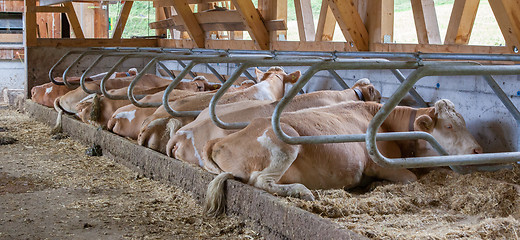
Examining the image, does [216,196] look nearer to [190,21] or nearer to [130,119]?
[130,119]

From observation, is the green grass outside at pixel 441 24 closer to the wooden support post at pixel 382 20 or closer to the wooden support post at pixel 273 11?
the wooden support post at pixel 273 11

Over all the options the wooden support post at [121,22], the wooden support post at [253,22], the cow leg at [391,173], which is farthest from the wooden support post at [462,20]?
the wooden support post at [121,22]

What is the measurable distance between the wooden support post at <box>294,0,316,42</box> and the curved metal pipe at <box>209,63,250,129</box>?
390 cm

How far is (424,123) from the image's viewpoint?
4.99 m

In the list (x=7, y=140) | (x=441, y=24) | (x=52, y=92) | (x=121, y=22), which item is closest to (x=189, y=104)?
(x=7, y=140)

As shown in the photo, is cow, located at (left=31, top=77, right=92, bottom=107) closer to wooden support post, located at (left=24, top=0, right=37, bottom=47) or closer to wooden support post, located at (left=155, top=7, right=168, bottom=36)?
wooden support post, located at (left=24, top=0, right=37, bottom=47)

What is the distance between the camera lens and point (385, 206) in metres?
3.89

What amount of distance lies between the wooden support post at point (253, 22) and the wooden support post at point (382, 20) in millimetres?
2572

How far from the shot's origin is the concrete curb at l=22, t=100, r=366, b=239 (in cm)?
346

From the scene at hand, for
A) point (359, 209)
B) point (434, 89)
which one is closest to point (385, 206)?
point (359, 209)

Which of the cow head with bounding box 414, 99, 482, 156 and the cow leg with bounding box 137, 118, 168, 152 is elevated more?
the cow head with bounding box 414, 99, 482, 156

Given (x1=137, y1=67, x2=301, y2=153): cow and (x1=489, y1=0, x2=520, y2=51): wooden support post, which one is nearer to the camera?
(x1=489, y1=0, x2=520, y2=51): wooden support post

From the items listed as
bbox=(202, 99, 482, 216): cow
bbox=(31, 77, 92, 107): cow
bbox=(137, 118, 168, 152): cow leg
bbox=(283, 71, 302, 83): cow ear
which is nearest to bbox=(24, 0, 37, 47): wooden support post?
bbox=(31, 77, 92, 107): cow

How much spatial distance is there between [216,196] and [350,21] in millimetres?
3649
